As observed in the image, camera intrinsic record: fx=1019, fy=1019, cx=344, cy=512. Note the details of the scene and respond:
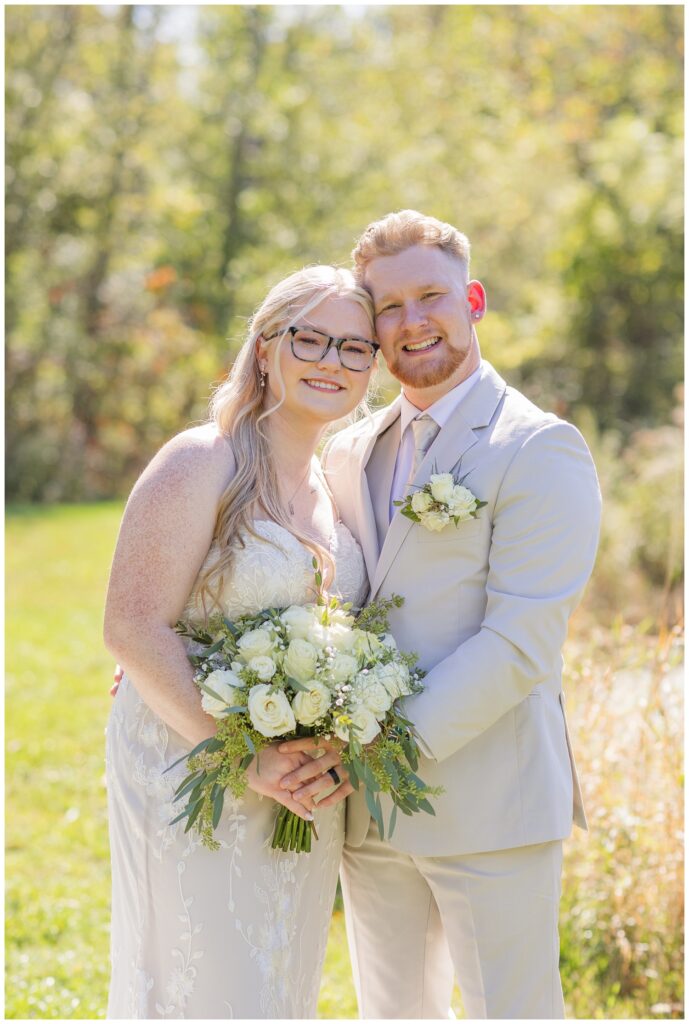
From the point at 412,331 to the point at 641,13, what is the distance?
23.0 metres

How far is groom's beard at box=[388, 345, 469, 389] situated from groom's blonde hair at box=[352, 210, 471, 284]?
1.07ft

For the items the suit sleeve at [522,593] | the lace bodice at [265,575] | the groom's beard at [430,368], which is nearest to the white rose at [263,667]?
the lace bodice at [265,575]

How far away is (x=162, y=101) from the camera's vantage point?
1831cm

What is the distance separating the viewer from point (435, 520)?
302 cm

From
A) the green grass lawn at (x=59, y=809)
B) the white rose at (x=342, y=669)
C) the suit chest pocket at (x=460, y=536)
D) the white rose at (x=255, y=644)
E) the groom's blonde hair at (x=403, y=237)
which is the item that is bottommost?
the green grass lawn at (x=59, y=809)

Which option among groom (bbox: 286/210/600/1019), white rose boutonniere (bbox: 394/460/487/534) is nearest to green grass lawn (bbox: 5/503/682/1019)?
groom (bbox: 286/210/600/1019)

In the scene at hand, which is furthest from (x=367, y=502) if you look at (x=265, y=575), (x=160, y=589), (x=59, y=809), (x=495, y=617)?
(x=59, y=809)

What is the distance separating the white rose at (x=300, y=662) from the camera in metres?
2.72

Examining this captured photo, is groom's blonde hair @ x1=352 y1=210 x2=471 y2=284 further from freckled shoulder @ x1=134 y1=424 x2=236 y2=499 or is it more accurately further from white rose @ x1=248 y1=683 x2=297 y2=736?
white rose @ x1=248 y1=683 x2=297 y2=736

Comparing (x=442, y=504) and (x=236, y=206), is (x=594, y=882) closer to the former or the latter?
(x=442, y=504)

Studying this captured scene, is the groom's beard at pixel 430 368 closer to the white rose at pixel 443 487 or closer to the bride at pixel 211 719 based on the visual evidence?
the bride at pixel 211 719

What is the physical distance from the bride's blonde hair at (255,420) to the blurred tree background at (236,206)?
12424mm

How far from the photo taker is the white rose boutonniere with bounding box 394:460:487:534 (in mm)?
3000

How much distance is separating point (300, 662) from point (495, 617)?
24.6 inches
